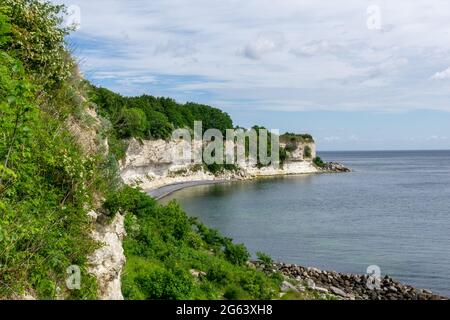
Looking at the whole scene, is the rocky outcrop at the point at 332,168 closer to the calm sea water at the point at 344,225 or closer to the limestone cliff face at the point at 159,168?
the limestone cliff face at the point at 159,168

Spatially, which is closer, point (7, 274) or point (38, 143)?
point (7, 274)

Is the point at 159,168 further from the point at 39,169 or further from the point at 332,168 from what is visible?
the point at 332,168

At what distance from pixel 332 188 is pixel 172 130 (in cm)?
3092

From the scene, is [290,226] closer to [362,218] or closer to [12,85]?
[362,218]

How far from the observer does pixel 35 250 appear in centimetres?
921

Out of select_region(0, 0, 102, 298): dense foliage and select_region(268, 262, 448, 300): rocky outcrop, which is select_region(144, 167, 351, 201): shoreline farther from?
select_region(0, 0, 102, 298): dense foliage

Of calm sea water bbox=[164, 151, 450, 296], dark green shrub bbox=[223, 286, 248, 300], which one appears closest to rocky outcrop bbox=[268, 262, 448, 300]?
calm sea water bbox=[164, 151, 450, 296]

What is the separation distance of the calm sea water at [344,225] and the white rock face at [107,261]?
19.5m

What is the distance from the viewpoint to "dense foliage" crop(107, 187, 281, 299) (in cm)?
1551

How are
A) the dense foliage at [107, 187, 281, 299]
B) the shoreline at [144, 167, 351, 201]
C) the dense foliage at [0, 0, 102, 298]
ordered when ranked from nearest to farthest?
the dense foliage at [0, 0, 102, 298] < the dense foliage at [107, 187, 281, 299] < the shoreline at [144, 167, 351, 201]

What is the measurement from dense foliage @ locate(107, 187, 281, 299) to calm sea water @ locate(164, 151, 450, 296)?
27.3ft

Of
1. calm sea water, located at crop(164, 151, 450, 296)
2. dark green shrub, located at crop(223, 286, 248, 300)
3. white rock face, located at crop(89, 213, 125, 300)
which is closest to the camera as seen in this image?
white rock face, located at crop(89, 213, 125, 300)

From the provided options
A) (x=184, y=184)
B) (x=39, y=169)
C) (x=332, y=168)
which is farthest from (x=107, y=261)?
(x=332, y=168)
